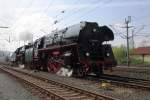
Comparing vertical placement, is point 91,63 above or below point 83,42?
below

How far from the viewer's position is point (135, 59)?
7325 centimetres

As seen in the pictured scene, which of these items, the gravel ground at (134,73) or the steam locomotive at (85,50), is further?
the gravel ground at (134,73)

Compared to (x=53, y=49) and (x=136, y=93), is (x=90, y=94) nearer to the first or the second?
(x=136, y=93)

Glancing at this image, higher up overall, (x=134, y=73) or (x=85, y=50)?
(x=85, y=50)

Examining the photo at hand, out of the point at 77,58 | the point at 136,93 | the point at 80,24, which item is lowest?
the point at 136,93

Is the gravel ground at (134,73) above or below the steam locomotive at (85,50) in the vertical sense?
below

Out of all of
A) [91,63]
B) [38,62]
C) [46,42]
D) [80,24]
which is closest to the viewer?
[91,63]

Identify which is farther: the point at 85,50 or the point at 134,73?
the point at 134,73

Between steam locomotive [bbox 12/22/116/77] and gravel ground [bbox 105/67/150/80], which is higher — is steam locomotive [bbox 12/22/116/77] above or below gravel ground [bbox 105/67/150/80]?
above

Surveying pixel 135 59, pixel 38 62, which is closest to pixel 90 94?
pixel 38 62

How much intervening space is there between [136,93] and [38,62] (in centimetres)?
2028

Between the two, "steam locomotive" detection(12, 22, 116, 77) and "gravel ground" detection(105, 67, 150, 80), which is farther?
"gravel ground" detection(105, 67, 150, 80)

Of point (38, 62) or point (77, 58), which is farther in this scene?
point (38, 62)

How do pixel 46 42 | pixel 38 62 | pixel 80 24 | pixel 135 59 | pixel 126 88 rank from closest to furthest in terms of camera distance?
pixel 126 88, pixel 80 24, pixel 46 42, pixel 38 62, pixel 135 59
